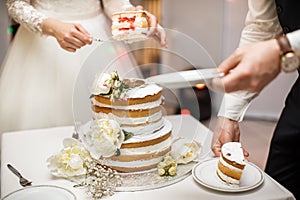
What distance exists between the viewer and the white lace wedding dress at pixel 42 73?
1.68 m

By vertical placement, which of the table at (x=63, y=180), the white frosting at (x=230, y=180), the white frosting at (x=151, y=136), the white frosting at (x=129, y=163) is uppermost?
the white frosting at (x=151, y=136)

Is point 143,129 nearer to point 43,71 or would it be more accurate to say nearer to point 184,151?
point 184,151

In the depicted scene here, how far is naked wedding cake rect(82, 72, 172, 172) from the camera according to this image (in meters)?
1.03

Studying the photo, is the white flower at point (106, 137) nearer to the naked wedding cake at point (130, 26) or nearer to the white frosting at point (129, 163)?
the white frosting at point (129, 163)

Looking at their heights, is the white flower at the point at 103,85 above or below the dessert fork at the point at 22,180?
above

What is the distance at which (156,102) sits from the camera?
1.07 m

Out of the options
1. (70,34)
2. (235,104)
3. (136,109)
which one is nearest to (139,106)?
(136,109)

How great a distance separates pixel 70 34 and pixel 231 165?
714mm

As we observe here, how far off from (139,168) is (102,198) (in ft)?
0.43

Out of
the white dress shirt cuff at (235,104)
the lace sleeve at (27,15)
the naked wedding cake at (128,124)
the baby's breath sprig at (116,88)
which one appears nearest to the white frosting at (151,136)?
the naked wedding cake at (128,124)

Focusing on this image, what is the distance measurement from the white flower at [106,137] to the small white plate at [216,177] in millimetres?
211

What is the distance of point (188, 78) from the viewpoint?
99 centimetres

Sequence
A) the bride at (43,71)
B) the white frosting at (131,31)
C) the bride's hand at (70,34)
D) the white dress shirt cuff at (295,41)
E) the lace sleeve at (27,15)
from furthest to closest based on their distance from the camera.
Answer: the bride at (43,71) → the lace sleeve at (27,15) → the bride's hand at (70,34) → the white frosting at (131,31) → the white dress shirt cuff at (295,41)

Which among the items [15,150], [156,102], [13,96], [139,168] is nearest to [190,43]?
[156,102]
